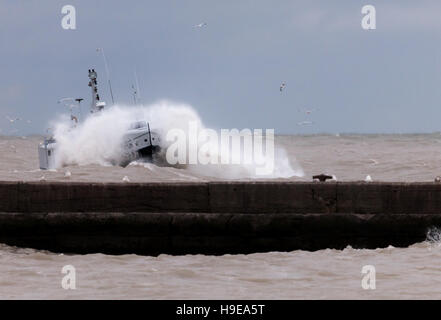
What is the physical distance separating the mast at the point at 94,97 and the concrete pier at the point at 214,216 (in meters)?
20.1

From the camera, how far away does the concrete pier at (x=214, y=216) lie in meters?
12.9

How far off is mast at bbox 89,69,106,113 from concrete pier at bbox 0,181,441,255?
20135 millimetres

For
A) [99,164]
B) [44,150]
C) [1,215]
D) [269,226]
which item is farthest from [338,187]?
[44,150]

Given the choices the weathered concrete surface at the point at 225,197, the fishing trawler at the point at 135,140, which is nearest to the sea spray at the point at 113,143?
the fishing trawler at the point at 135,140

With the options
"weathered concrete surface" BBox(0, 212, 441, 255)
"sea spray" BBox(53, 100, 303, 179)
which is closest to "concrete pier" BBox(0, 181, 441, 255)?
"weathered concrete surface" BBox(0, 212, 441, 255)

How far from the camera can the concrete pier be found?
42.4ft

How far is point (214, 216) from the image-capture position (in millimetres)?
13062

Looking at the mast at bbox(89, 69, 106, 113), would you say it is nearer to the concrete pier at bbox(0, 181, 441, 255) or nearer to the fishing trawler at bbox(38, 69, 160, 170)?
the fishing trawler at bbox(38, 69, 160, 170)

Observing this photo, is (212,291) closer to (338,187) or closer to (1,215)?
(338,187)

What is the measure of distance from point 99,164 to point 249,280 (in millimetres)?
23006

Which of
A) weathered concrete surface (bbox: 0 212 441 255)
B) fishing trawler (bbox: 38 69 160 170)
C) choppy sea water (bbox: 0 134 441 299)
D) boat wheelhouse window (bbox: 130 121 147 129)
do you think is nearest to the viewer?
choppy sea water (bbox: 0 134 441 299)

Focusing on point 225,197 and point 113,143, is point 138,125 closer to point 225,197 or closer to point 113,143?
point 113,143

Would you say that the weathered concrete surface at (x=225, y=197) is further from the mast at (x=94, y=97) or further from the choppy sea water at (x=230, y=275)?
the mast at (x=94, y=97)
